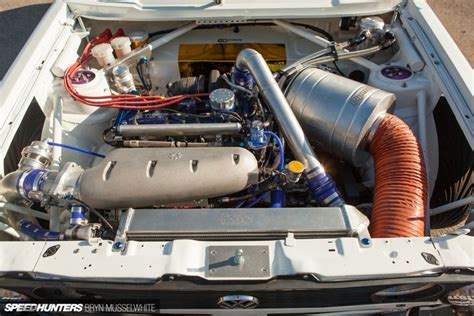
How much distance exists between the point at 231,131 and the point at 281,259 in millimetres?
766

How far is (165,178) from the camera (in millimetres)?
1749

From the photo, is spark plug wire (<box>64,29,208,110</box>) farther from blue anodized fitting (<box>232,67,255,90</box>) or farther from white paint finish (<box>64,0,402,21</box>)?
white paint finish (<box>64,0,402,21</box>)

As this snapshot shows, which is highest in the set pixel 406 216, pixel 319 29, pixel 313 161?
pixel 319 29

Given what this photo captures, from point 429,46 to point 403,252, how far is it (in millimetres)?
1368

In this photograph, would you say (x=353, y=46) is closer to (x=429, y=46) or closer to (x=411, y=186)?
(x=429, y=46)

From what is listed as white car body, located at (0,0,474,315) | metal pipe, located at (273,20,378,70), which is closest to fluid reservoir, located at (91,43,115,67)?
white car body, located at (0,0,474,315)

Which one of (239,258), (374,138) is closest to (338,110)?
(374,138)

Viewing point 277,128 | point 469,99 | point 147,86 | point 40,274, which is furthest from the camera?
point 147,86

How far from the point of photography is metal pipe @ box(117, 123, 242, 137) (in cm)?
201

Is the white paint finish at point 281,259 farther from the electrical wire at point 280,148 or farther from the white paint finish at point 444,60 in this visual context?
the white paint finish at point 444,60

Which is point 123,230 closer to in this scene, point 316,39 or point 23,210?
point 23,210

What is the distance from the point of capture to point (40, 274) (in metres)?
1.45

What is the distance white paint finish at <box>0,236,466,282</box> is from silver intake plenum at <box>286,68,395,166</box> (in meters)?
0.58

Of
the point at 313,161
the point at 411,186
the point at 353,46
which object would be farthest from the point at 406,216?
the point at 353,46
